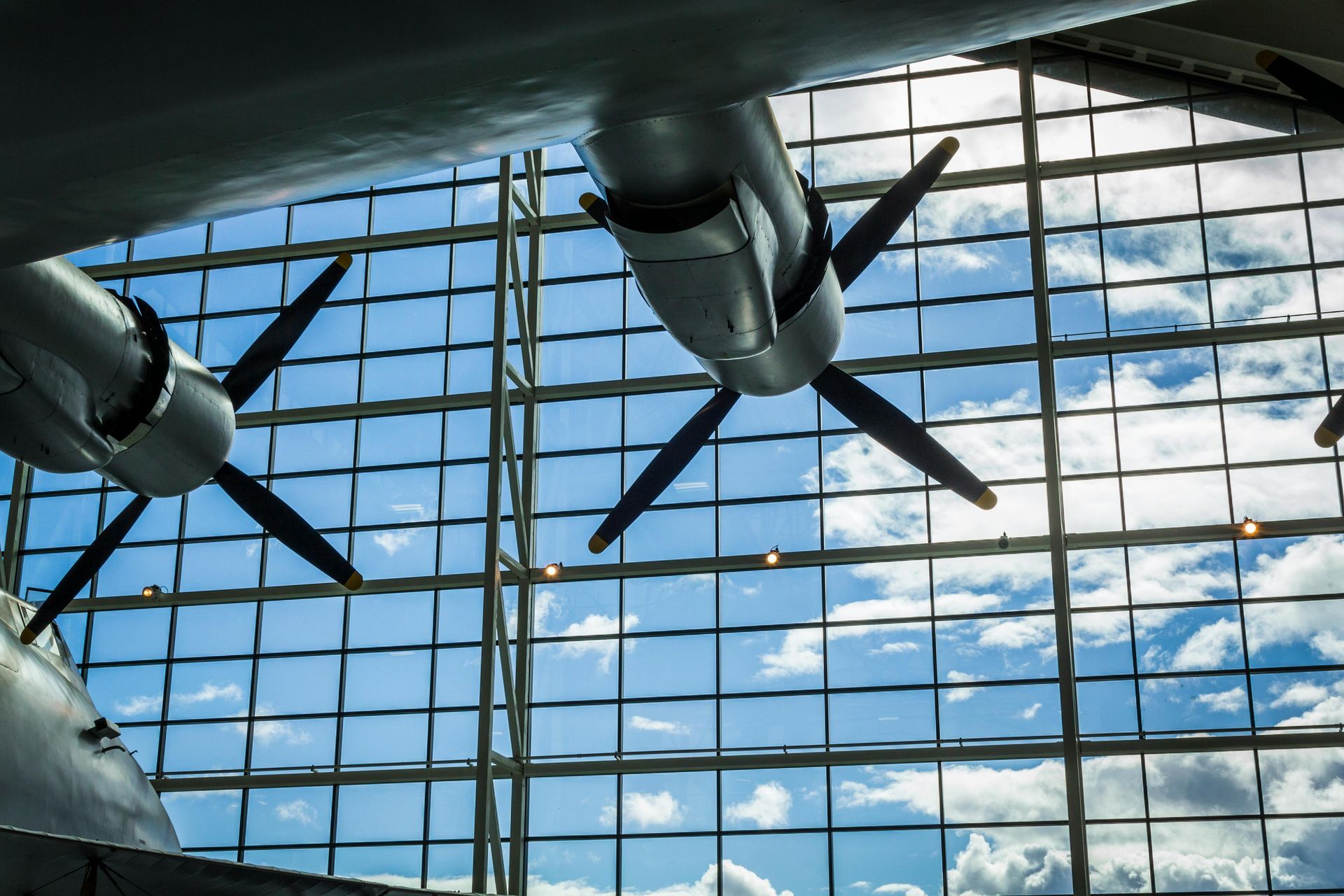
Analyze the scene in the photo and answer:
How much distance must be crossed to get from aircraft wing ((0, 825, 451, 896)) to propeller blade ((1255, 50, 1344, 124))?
1211 centimetres

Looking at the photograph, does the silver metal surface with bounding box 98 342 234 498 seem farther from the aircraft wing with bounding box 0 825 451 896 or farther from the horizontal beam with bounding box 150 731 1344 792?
the horizontal beam with bounding box 150 731 1344 792

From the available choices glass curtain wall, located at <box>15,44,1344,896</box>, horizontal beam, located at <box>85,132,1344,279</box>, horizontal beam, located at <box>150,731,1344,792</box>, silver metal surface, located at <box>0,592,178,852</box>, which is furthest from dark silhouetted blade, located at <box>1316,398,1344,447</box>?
silver metal surface, located at <box>0,592,178,852</box>

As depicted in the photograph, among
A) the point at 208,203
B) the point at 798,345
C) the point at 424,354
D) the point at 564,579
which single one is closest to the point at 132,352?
the point at 798,345

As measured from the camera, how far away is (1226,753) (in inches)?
763

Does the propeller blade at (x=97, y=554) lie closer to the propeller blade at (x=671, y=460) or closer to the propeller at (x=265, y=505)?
the propeller at (x=265, y=505)

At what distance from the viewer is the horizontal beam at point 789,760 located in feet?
62.0

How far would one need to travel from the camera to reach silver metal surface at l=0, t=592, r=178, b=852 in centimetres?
1158

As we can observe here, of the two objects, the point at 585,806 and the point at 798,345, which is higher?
the point at 798,345

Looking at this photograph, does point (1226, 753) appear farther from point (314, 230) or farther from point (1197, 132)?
point (314, 230)

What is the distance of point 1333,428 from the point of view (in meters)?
14.2

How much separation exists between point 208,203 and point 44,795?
10568mm

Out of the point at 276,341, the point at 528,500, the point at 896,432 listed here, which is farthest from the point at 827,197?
the point at 276,341

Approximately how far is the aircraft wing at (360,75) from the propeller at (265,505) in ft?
35.3

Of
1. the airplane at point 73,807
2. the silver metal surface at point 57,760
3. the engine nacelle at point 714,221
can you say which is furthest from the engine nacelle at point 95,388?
the silver metal surface at point 57,760
